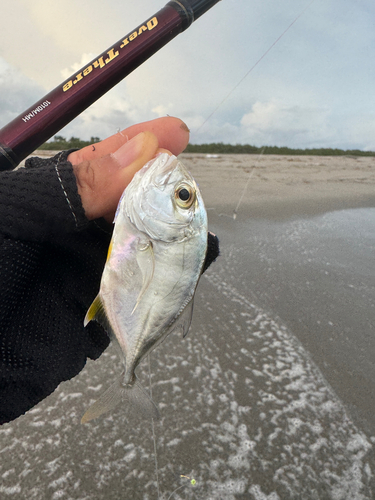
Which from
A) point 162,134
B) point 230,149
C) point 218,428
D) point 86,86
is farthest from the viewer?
point 230,149

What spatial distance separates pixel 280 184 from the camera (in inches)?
471

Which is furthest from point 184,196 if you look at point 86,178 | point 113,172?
point 86,178

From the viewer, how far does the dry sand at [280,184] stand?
9484mm

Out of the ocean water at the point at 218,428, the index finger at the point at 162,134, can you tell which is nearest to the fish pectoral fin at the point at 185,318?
the index finger at the point at 162,134

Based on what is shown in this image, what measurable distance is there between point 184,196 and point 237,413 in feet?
7.35

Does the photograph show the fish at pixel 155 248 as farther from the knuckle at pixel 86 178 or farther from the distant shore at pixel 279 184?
the distant shore at pixel 279 184

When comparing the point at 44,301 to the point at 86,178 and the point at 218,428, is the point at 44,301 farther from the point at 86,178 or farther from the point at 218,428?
the point at 218,428

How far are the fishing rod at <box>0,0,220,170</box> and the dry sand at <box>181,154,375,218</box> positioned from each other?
667 centimetres

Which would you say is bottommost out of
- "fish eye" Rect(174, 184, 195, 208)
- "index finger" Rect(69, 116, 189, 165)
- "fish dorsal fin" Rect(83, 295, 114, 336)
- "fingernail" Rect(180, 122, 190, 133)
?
"fish dorsal fin" Rect(83, 295, 114, 336)

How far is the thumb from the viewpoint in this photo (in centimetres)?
151

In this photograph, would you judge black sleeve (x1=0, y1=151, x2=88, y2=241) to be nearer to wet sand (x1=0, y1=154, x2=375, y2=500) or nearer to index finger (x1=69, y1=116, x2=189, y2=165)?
index finger (x1=69, y1=116, x2=189, y2=165)

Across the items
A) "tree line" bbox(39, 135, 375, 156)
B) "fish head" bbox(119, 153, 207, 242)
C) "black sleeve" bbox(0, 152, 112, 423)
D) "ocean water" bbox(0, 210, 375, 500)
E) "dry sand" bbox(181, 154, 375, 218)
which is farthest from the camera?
"tree line" bbox(39, 135, 375, 156)

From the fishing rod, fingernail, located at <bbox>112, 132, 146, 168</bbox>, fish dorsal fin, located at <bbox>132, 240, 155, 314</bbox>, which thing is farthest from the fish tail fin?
the fishing rod

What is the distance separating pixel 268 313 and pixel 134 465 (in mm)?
2468
